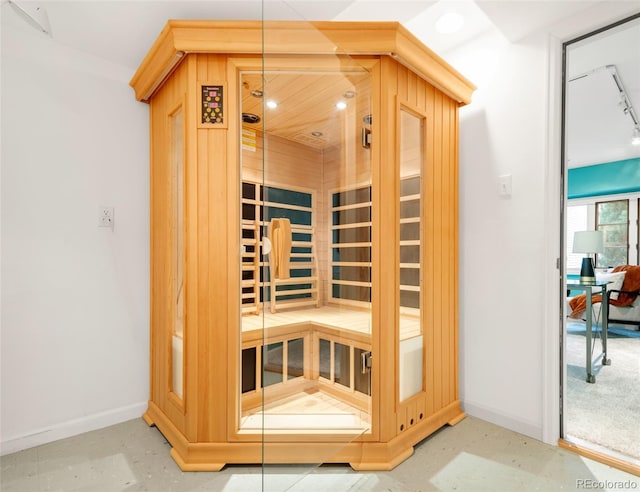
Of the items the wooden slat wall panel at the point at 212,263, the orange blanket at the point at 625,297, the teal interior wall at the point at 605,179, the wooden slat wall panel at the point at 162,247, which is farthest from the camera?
the teal interior wall at the point at 605,179

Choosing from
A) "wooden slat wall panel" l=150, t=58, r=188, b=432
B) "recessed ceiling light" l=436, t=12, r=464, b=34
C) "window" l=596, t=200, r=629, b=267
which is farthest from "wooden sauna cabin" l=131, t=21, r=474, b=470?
"window" l=596, t=200, r=629, b=267

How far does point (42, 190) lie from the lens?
1855 mm

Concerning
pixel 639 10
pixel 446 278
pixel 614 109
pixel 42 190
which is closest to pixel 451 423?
pixel 446 278

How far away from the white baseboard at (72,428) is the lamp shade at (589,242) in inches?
152

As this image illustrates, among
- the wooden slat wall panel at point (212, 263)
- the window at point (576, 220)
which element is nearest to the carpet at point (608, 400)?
the wooden slat wall panel at point (212, 263)

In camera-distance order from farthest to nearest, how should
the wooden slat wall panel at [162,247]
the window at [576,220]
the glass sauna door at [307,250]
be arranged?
the window at [576,220] < the wooden slat wall panel at [162,247] < the glass sauna door at [307,250]

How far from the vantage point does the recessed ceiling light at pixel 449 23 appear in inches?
76.1

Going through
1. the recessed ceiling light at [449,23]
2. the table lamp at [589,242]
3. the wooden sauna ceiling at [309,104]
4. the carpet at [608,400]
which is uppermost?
the recessed ceiling light at [449,23]

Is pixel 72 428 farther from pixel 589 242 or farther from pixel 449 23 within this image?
pixel 589 242

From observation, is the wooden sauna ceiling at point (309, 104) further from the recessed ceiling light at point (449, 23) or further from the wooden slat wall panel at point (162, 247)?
the recessed ceiling light at point (449, 23)

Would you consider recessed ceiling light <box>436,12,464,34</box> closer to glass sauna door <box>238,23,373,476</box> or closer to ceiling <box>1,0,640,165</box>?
ceiling <box>1,0,640,165</box>

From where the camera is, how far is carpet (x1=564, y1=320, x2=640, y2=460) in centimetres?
185

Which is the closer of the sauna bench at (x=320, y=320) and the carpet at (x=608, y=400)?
the sauna bench at (x=320, y=320)

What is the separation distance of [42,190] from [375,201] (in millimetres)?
1789
